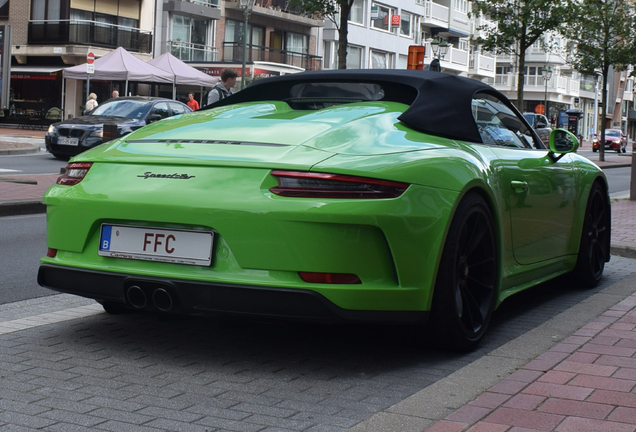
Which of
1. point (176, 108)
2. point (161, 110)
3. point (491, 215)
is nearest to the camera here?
point (491, 215)

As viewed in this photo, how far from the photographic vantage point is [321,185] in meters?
3.72

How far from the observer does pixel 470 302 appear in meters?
4.43

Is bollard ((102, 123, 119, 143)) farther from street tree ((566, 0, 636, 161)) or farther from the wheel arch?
street tree ((566, 0, 636, 161))

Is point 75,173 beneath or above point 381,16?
beneath

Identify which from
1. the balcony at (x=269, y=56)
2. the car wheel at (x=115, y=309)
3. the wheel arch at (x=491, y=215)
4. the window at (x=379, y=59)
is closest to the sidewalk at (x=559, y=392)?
the wheel arch at (x=491, y=215)

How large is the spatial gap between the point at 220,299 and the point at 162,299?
0.91ft

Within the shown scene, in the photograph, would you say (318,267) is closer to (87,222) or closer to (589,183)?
(87,222)

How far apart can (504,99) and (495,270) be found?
132 cm

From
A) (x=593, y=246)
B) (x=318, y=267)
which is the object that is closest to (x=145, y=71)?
(x=593, y=246)

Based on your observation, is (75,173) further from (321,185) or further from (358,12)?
(358,12)

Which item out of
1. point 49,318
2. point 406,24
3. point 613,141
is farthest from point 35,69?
point 49,318

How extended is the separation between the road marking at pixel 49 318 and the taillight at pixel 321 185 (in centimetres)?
178

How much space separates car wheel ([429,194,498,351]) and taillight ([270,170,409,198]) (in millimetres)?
578

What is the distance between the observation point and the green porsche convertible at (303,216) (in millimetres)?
3707
